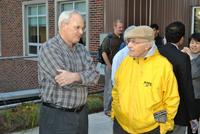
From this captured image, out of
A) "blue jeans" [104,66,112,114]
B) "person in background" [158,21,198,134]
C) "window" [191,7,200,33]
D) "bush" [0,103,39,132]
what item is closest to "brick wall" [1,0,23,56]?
"window" [191,7,200,33]

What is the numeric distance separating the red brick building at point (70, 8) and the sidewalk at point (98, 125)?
371cm

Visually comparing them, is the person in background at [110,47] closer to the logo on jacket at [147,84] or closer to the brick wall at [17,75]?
the logo on jacket at [147,84]

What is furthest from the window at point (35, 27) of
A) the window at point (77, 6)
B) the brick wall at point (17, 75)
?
the window at point (77, 6)

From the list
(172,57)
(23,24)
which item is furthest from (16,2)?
(172,57)

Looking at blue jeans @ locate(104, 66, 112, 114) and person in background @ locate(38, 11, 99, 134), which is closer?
person in background @ locate(38, 11, 99, 134)

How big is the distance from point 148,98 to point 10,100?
6293 millimetres

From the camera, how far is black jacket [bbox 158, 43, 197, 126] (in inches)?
134

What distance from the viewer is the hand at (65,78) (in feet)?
10.2

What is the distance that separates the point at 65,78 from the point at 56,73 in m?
0.11

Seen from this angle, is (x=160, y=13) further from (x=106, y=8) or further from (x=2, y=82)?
(x=2, y=82)

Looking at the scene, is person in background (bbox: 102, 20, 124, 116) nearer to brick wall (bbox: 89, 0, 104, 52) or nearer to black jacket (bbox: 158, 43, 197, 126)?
black jacket (bbox: 158, 43, 197, 126)

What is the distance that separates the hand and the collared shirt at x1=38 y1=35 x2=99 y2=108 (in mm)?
58

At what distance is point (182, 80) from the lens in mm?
3420

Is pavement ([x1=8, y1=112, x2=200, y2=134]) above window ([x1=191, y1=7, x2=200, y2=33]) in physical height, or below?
below
